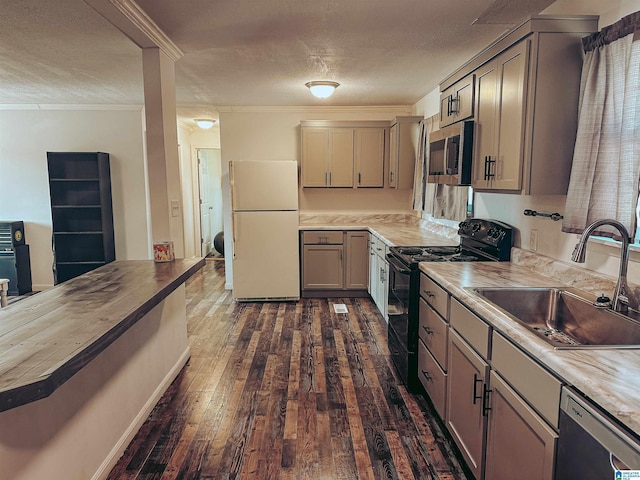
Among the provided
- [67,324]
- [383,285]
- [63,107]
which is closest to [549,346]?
[67,324]

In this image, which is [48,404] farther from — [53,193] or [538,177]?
[53,193]

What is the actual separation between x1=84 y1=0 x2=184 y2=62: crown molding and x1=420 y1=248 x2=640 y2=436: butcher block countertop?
218cm

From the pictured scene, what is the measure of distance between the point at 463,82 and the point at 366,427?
2.23 m

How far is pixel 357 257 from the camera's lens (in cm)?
493

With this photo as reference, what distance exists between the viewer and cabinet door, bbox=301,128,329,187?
16.4ft

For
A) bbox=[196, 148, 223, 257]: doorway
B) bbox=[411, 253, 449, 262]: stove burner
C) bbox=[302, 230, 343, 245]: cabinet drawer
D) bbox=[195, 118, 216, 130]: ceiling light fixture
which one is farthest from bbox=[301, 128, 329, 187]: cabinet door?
bbox=[196, 148, 223, 257]: doorway

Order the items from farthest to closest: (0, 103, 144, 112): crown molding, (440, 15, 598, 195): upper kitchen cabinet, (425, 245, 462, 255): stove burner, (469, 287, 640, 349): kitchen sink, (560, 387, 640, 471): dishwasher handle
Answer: (0, 103, 144, 112): crown molding, (425, 245, 462, 255): stove burner, (440, 15, 598, 195): upper kitchen cabinet, (469, 287, 640, 349): kitchen sink, (560, 387, 640, 471): dishwasher handle

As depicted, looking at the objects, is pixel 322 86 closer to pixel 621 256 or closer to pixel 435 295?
pixel 435 295

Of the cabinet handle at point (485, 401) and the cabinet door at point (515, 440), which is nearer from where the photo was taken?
the cabinet door at point (515, 440)

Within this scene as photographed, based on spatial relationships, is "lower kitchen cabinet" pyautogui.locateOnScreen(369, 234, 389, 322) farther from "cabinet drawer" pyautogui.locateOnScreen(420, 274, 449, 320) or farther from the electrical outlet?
the electrical outlet

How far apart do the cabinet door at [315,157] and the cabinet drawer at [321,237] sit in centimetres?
64

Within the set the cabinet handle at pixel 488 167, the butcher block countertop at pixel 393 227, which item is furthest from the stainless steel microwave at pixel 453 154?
the butcher block countertop at pixel 393 227

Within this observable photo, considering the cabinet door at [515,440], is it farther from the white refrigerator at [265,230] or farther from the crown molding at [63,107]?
the crown molding at [63,107]

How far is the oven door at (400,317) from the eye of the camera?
2.69m
